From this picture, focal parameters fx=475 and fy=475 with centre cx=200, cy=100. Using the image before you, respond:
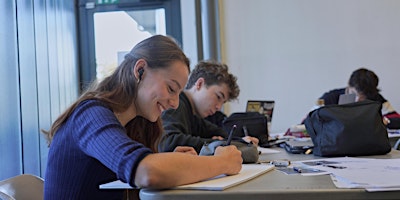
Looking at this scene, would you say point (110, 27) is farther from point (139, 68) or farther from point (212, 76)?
point (139, 68)

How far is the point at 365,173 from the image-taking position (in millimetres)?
1132

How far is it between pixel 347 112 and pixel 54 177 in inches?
40.5

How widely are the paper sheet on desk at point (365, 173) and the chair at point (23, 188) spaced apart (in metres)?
0.85

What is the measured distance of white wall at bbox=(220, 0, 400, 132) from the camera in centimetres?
451

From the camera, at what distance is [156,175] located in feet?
3.19

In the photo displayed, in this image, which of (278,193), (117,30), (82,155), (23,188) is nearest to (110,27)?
(117,30)

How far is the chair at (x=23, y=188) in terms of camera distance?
1.37 m

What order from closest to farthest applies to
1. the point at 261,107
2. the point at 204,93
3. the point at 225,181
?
the point at 225,181 → the point at 204,93 → the point at 261,107

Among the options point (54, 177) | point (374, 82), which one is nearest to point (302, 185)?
point (54, 177)

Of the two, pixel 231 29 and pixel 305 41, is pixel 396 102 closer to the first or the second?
pixel 305 41

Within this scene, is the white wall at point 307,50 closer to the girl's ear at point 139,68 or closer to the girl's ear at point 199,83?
the girl's ear at point 199,83

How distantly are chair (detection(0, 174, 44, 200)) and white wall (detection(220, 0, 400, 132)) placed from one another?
10.5 feet

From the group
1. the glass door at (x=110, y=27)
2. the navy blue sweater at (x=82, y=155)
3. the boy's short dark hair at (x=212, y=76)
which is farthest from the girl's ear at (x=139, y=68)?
the glass door at (x=110, y=27)

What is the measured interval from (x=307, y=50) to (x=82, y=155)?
367 cm
